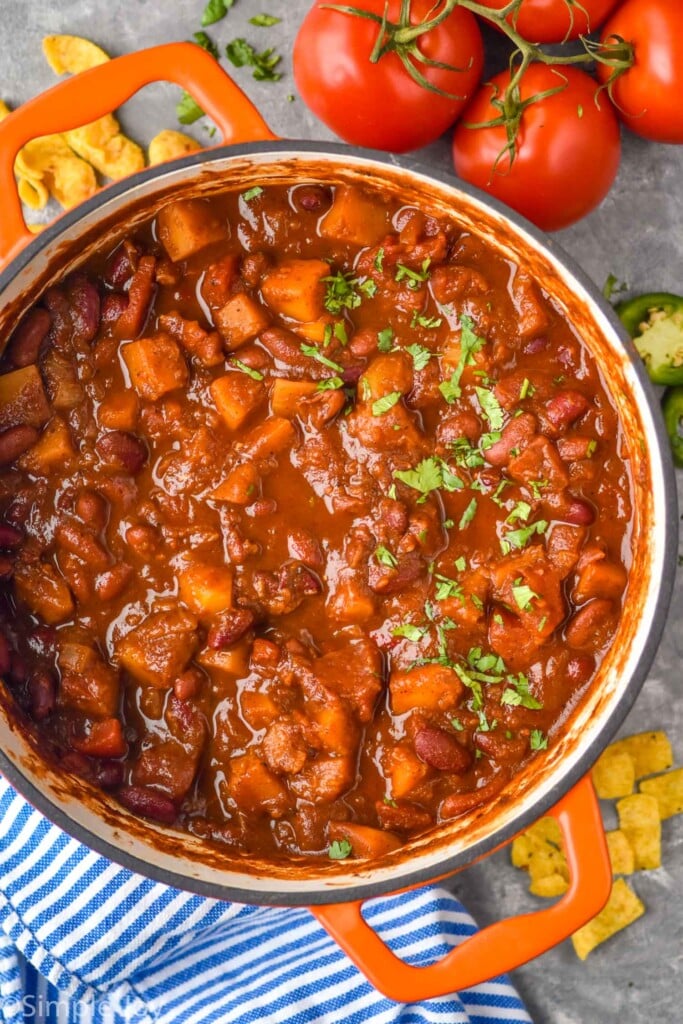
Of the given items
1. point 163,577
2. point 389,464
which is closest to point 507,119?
point 389,464

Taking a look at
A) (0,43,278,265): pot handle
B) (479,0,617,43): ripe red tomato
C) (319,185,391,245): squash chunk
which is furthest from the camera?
(479,0,617,43): ripe red tomato

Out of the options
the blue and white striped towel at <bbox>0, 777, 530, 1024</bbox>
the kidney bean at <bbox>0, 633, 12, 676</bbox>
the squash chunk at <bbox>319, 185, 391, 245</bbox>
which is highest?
the squash chunk at <bbox>319, 185, 391, 245</bbox>

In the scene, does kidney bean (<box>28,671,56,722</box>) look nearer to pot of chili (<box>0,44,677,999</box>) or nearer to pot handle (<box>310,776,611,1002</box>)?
pot of chili (<box>0,44,677,999</box>)

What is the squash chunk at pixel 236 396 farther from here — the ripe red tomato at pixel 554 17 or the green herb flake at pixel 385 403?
the ripe red tomato at pixel 554 17

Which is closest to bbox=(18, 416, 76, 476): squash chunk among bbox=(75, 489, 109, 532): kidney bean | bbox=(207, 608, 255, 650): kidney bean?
bbox=(75, 489, 109, 532): kidney bean

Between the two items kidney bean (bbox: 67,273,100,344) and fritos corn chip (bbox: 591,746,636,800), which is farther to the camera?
fritos corn chip (bbox: 591,746,636,800)

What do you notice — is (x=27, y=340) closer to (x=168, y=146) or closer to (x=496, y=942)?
(x=168, y=146)

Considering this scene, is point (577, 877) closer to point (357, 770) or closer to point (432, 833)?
point (432, 833)
